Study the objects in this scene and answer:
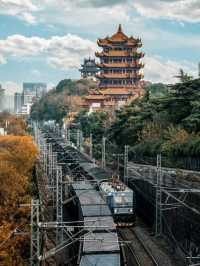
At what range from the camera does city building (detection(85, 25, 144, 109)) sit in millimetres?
104438

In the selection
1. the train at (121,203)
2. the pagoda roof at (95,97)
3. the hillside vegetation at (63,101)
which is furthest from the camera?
the hillside vegetation at (63,101)

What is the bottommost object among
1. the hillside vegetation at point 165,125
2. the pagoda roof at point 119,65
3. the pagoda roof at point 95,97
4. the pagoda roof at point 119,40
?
the hillside vegetation at point 165,125

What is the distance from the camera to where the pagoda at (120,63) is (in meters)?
105

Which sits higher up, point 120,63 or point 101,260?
point 120,63

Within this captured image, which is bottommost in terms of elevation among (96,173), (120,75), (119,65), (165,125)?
(96,173)

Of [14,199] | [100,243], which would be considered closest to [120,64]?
[14,199]

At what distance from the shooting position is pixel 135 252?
25656 mm

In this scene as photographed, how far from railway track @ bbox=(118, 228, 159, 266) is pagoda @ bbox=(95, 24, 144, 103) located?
75509mm

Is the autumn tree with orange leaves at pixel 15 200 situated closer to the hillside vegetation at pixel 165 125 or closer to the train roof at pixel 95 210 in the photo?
the train roof at pixel 95 210

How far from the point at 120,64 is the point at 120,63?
63 cm

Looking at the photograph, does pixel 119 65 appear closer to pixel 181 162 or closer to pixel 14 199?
pixel 181 162

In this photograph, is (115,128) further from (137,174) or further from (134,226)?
(134,226)

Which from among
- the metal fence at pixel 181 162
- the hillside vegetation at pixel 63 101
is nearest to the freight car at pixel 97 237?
the metal fence at pixel 181 162

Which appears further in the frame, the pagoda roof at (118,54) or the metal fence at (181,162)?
the pagoda roof at (118,54)
